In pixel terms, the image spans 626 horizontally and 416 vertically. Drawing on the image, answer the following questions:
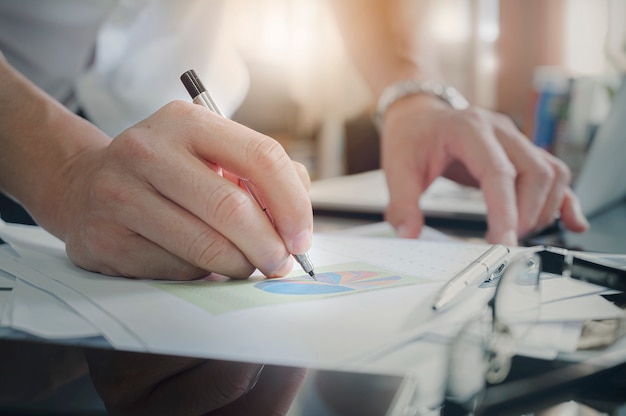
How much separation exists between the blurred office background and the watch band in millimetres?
1379

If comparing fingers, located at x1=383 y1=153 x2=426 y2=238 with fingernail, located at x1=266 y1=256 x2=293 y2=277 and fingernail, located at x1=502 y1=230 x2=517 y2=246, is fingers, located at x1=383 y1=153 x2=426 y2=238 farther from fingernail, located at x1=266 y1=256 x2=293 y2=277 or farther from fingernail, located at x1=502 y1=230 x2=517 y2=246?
fingernail, located at x1=266 y1=256 x2=293 y2=277

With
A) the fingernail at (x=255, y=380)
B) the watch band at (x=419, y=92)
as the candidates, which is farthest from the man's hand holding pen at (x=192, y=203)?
the watch band at (x=419, y=92)

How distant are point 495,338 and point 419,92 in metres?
0.68

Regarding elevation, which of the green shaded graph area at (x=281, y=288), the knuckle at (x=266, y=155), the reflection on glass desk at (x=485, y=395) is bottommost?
the green shaded graph area at (x=281, y=288)

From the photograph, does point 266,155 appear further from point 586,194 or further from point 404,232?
point 586,194

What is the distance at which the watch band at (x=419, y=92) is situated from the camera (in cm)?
90

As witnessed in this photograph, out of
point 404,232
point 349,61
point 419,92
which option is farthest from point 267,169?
point 349,61

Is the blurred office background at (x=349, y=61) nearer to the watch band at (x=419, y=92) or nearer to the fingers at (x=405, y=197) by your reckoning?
the watch band at (x=419, y=92)

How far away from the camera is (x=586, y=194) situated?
852 millimetres

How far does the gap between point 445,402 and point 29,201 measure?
0.45m

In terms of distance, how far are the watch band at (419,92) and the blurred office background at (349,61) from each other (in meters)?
1.38

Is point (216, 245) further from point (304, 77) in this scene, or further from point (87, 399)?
point (304, 77)

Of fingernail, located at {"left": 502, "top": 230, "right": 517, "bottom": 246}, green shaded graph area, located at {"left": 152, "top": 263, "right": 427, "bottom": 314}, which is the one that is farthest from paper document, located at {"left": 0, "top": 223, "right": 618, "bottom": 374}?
fingernail, located at {"left": 502, "top": 230, "right": 517, "bottom": 246}

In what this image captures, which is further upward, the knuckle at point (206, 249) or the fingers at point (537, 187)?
the knuckle at point (206, 249)
